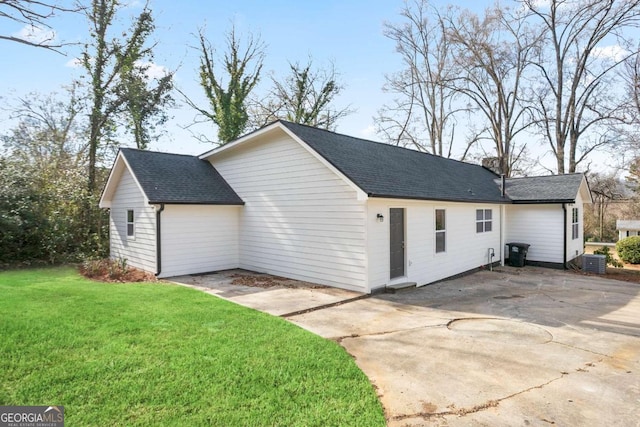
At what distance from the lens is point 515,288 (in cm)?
995

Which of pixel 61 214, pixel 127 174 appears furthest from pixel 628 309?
pixel 61 214

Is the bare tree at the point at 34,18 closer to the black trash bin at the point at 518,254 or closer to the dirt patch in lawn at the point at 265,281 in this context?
the dirt patch in lawn at the point at 265,281

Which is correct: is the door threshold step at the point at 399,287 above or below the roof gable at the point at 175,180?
below

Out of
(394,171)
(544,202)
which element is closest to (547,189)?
(544,202)

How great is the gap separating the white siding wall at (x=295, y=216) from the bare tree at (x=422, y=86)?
18.6 meters

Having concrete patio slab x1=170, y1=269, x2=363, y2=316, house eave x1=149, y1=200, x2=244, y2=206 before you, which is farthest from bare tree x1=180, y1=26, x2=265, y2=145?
concrete patio slab x1=170, y1=269, x2=363, y2=316

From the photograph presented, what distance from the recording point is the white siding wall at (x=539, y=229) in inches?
538

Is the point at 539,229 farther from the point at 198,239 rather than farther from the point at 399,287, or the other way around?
the point at 198,239

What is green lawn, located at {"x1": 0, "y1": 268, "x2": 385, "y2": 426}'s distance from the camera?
127 inches

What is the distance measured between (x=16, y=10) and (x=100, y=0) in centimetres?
1430

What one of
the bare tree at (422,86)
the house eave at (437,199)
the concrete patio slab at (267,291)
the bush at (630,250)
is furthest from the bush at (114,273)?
the bare tree at (422,86)

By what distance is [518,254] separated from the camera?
46.0ft

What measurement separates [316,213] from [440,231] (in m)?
4.02

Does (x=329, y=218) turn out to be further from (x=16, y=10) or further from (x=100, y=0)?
(x=100, y=0)
